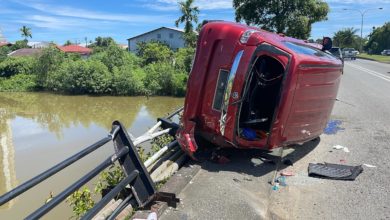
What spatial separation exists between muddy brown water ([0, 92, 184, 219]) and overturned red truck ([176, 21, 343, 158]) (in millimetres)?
4175

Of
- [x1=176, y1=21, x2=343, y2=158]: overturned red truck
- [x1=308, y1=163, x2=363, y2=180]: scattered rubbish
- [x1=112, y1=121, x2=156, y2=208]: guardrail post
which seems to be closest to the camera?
[x1=112, y1=121, x2=156, y2=208]: guardrail post

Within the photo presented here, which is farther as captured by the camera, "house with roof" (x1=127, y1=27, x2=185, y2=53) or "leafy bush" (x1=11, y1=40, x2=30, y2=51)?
"leafy bush" (x1=11, y1=40, x2=30, y2=51)

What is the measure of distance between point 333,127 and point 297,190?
4.46 metres

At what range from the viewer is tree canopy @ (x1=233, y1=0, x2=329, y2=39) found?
22234 mm

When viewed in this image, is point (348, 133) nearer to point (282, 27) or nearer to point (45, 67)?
point (282, 27)

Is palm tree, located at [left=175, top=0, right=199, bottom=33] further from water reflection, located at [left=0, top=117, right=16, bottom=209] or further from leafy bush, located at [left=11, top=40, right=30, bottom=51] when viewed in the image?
leafy bush, located at [left=11, top=40, right=30, bottom=51]

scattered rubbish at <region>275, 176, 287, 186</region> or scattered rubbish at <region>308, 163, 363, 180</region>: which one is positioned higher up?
scattered rubbish at <region>308, 163, 363, 180</region>

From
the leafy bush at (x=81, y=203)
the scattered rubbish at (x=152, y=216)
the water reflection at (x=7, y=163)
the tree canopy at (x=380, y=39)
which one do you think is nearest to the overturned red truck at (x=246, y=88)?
the leafy bush at (x=81, y=203)

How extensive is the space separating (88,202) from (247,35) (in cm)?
310

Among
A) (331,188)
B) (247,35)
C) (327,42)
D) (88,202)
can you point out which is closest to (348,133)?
(327,42)

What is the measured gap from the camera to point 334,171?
20.0 ft

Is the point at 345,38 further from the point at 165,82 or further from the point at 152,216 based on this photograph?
the point at 152,216

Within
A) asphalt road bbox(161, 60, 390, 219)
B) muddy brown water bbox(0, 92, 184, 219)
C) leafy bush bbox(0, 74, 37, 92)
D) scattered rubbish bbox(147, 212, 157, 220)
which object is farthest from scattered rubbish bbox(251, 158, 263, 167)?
leafy bush bbox(0, 74, 37, 92)

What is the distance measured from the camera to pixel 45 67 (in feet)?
118
